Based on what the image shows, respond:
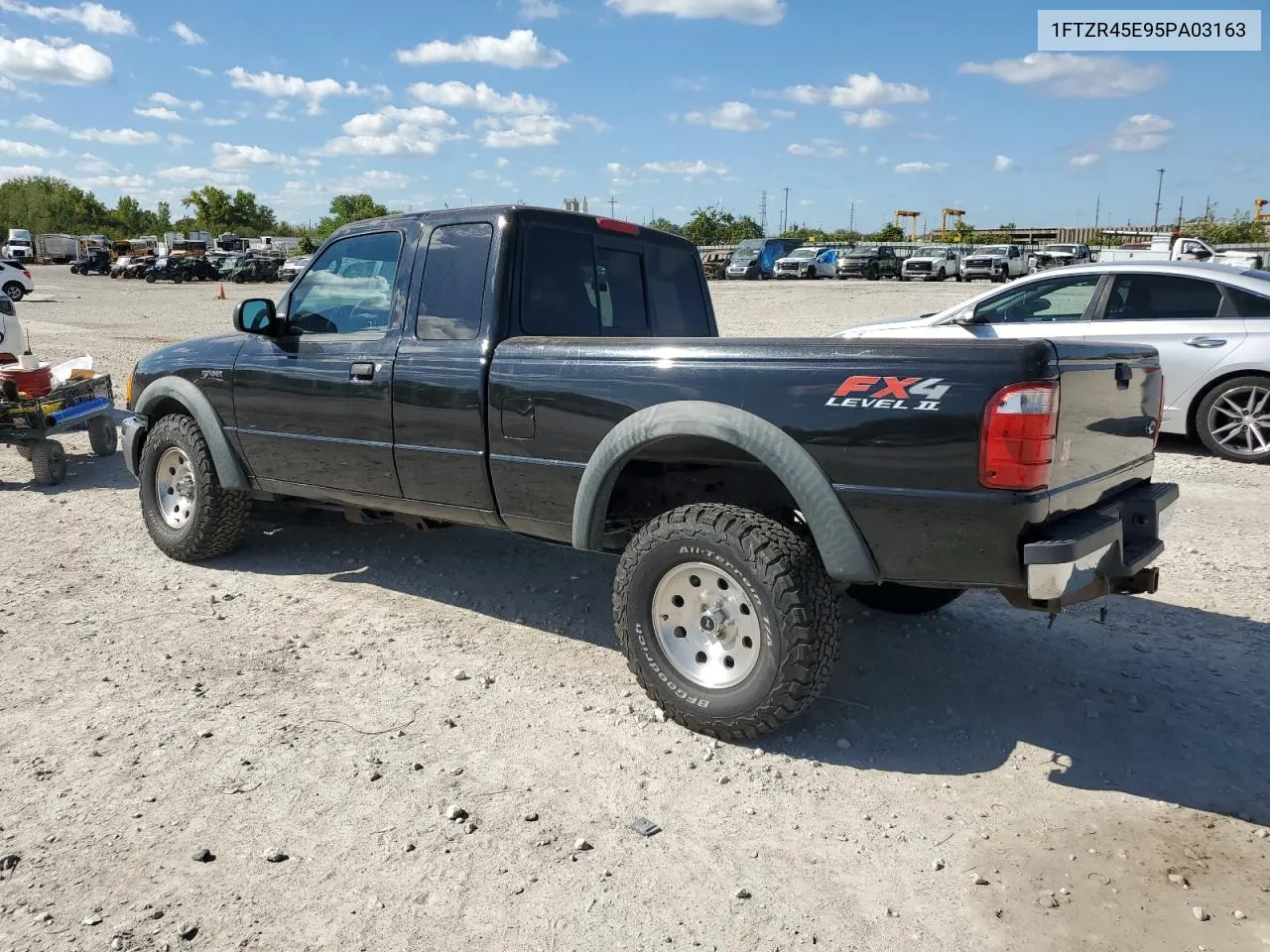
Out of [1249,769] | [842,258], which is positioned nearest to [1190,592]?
[1249,769]

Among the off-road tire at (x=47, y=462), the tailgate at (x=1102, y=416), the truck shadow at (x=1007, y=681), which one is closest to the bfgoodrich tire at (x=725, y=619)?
the truck shadow at (x=1007, y=681)

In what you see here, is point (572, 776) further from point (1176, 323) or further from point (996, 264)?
point (996, 264)

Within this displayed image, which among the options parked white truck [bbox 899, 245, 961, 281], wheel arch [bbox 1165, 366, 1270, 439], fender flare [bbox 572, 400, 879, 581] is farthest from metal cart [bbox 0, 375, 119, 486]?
parked white truck [bbox 899, 245, 961, 281]

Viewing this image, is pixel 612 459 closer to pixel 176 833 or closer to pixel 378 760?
pixel 378 760

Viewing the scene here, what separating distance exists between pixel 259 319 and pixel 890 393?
3401mm

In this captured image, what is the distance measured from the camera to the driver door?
4.62 meters

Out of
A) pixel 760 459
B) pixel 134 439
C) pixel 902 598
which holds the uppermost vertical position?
pixel 760 459

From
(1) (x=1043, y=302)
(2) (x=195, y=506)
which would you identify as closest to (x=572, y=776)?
(2) (x=195, y=506)

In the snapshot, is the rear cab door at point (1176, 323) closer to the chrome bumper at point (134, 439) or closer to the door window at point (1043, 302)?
the door window at point (1043, 302)

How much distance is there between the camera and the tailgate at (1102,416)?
10.4 ft

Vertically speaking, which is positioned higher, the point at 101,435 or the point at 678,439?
the point at 678,439

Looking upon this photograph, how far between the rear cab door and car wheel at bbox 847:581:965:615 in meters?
4.78

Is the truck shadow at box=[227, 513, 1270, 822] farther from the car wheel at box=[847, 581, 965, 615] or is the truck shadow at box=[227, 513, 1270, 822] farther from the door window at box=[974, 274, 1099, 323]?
the door window at box=[974, 274, 1099, 323]

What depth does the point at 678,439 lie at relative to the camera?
146 inches
